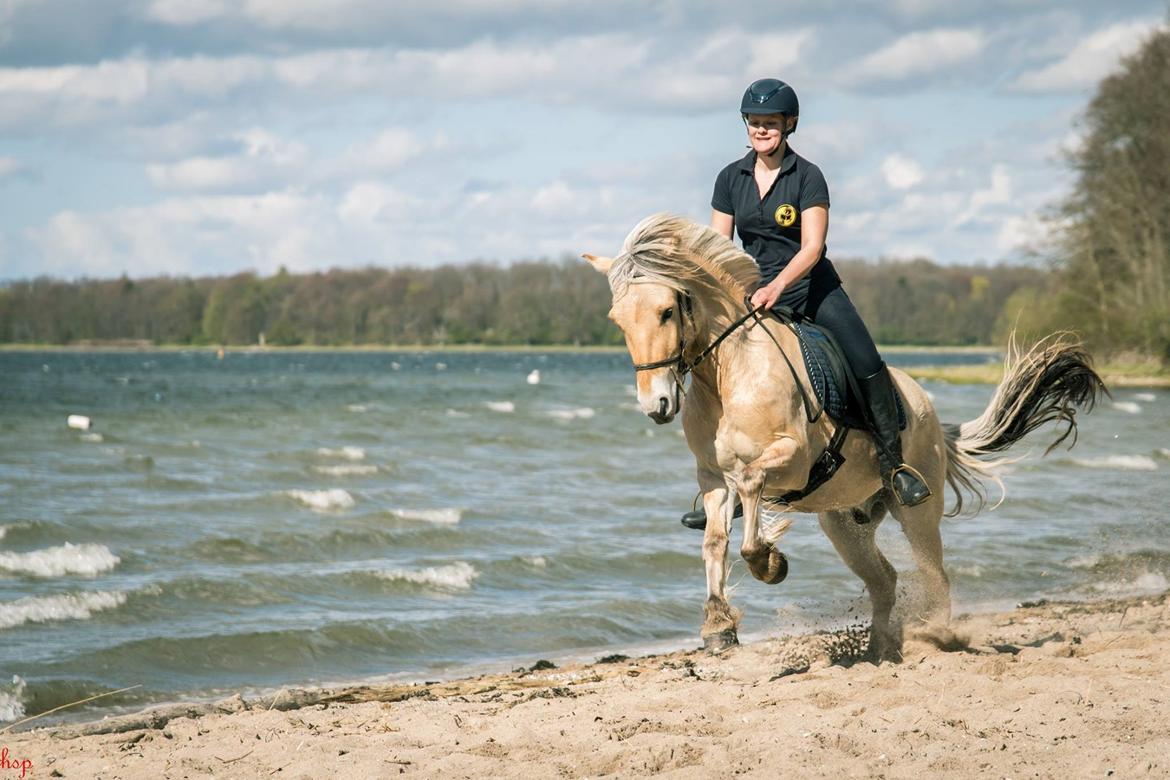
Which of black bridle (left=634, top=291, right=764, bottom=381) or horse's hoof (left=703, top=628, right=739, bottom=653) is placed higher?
black bridle (left=634, top=291, right=764, bottom=381)

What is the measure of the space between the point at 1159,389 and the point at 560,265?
475 ft

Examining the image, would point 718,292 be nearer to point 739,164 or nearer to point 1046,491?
point 739,164

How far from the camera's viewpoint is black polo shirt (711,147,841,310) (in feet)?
22.9

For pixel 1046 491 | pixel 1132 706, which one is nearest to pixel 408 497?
pixel 1046 491

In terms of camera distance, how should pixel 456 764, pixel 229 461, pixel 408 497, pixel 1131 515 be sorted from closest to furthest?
pixel 456 764 < pixel 1131 515 < pixel 408 497 < pixel 229 461

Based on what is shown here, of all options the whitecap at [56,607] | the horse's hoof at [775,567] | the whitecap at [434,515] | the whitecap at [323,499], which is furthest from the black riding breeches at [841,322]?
the whitecap at [323,499]

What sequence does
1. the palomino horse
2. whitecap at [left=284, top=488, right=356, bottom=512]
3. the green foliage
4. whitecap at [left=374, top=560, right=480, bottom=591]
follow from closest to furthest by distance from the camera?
the palomino horse, whitecap at [left=374, top=560, right=480, bottom=591], whitecap at [left=284, top=488, right=356, bottom=512], the green foliage

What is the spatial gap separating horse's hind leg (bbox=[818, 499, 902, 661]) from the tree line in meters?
157

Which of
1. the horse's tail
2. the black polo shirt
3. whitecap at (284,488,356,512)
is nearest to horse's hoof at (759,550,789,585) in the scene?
the black polo shirt

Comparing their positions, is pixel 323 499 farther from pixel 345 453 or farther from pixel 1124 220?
pixel 1124 220

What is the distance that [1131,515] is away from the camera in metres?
18.0

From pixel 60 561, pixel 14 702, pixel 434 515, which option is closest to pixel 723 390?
pixel 14 702

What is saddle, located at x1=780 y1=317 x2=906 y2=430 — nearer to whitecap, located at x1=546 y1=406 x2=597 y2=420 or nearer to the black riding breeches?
the black riding breeches

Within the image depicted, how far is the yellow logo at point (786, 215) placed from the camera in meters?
7.00
